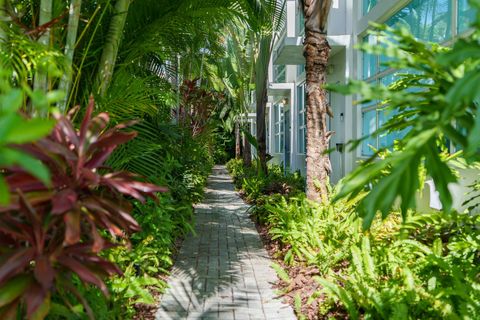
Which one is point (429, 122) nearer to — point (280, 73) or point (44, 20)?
point (44, 20)

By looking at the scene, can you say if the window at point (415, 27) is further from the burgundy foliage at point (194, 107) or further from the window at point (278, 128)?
the window at point (278, 128)

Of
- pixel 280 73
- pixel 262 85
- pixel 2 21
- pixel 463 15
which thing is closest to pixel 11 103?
pixel 2 21

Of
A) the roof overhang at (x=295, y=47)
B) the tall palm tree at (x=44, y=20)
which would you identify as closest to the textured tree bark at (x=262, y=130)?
the roof overhang at (x=295, y=47)

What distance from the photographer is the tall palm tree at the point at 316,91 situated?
6762 millimetres

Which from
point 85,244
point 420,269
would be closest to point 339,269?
point 420,269

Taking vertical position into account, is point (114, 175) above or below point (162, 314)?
above

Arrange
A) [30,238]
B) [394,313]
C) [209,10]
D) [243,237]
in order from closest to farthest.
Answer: [30,238]
[394,313]
[209,10]
[243,237]

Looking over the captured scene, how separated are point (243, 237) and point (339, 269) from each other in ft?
10.0

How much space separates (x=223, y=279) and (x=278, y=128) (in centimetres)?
1755

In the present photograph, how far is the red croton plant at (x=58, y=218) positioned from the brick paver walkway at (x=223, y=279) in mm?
2052

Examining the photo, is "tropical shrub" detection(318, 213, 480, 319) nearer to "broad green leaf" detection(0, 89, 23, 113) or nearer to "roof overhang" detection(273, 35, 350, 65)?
"broad green leaf" detection(0, 89, 23, 113)

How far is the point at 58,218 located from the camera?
2113 millimetres

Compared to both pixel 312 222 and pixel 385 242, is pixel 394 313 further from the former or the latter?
pixel 312 222

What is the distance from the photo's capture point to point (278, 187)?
9.51 metres
